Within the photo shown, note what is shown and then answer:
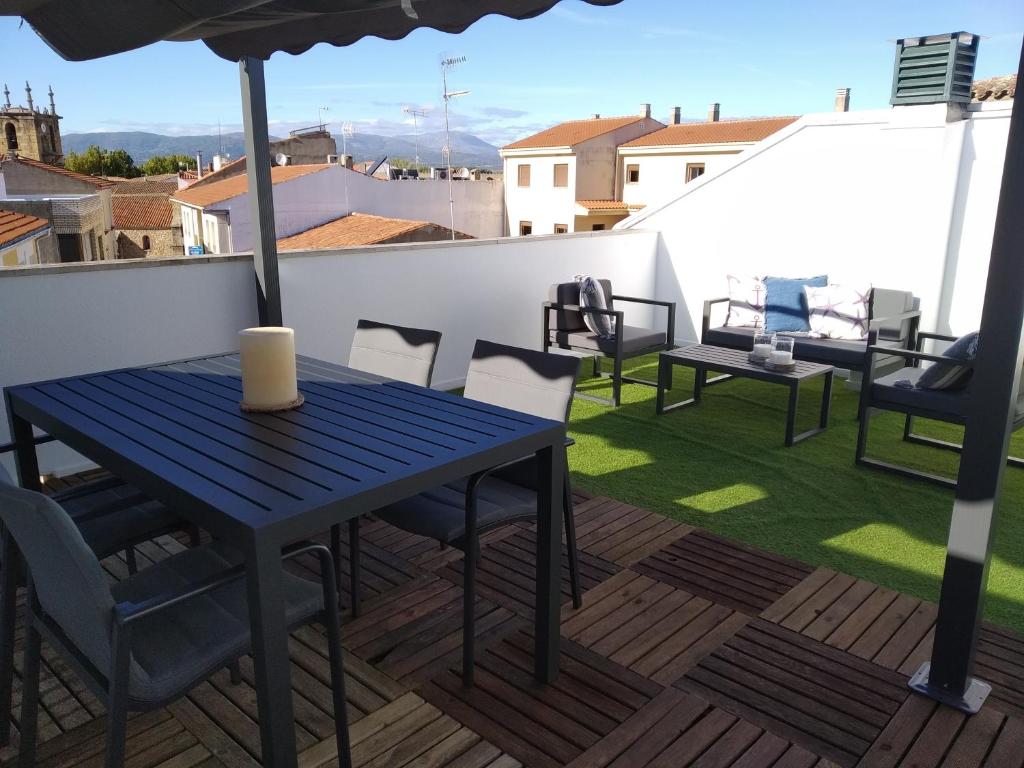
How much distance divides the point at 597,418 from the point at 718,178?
2850 millimetres

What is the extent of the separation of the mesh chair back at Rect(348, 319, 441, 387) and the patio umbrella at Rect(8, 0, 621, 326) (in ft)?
3.68

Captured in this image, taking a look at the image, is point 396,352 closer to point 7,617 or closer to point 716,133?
point 7,617

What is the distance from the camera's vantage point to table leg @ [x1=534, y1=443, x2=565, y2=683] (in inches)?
84.3

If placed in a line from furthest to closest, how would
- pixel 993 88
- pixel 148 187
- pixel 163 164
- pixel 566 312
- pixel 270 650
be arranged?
pixel 163 164 < pixel 148 187 < pixel 993 88 < pixel 566 312 < pixel 270 650

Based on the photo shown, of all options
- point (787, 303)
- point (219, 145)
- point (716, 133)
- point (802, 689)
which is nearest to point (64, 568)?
point (802, 689)

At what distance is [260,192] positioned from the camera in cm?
428

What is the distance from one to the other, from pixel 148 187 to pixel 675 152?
33.4m

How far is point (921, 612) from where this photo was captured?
2.65m

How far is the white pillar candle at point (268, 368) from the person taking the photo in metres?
2.17

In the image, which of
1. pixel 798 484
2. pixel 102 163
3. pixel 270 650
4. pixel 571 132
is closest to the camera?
pixel 270 650

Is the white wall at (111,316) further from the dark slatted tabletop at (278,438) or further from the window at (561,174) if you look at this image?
the window at (561,174)

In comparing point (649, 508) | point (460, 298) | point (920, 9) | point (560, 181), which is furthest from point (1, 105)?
point (649, 508)

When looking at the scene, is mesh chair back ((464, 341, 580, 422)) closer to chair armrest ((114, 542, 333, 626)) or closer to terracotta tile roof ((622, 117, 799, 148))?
chair armrest ((114, 542, 333, 626))

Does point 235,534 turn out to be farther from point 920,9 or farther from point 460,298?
point 920,9
